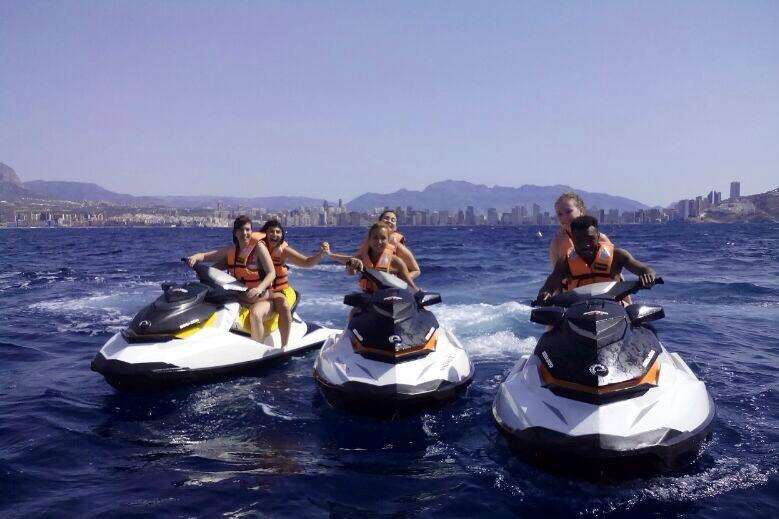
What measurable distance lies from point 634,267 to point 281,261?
422 centimetres

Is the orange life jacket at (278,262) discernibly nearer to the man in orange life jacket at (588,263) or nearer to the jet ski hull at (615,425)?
the man in orange life jacket at (588,263)

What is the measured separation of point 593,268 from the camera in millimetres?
4883

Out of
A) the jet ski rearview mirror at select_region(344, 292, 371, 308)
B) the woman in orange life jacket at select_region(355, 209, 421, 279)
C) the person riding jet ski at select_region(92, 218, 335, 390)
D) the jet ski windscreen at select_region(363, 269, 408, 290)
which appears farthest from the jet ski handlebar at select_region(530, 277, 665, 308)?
the person riding jet ski at select_region(92, 218, 335, 390)

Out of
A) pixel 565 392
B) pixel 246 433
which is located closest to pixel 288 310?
pixel 246 433

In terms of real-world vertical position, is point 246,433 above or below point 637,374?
below

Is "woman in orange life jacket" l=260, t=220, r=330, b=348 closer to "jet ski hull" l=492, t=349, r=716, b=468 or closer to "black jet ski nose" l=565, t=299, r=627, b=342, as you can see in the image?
"black jet ski nose" l=565, t=299, r=627, b=342

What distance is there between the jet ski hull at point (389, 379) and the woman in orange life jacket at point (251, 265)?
1.74 metres

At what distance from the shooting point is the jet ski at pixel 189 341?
574 cm

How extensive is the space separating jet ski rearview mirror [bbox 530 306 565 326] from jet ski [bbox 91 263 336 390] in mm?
3530

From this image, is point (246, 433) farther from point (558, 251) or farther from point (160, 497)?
point (558, 251)

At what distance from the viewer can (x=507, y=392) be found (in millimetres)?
4281

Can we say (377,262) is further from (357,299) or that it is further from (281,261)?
(281,261)

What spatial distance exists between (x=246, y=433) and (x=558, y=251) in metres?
3.23

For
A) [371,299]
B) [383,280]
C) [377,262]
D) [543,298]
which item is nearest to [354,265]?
[383,280]
